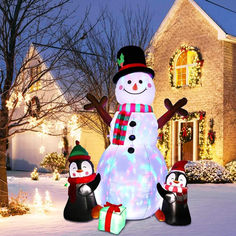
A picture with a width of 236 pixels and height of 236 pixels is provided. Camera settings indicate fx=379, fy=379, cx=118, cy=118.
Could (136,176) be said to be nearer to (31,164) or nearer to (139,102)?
(139,102)

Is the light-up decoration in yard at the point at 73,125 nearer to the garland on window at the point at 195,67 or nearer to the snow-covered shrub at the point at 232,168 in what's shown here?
the garland on window at the point at 195,67

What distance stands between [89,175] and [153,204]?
118 cm

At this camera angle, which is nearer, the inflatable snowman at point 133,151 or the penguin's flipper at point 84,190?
the inflatable snowman at point 133,151

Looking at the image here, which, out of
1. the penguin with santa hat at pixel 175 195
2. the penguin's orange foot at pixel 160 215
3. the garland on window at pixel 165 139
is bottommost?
the penguin's orange foot at pixel 160 215

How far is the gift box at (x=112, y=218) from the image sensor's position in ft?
18.9

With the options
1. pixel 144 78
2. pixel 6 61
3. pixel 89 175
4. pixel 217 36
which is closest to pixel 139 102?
pixel 144 78

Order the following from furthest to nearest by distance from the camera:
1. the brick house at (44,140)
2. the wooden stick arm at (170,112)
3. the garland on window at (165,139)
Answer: the brick house at (44,140)
the garland on window at (165,139)
the wooden stick arm at (170,112)

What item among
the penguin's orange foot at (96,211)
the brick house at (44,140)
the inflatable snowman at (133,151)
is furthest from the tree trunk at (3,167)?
the brick house at (44,140)

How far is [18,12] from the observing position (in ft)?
25.5

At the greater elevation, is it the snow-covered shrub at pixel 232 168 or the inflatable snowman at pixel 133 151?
the inflatable snowman at pixel 133 151

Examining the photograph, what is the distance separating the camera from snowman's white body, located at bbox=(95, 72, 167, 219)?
20.0 ft

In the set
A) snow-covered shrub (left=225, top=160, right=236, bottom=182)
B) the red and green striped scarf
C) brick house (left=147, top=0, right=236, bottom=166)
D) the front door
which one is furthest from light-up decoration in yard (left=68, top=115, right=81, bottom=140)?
snow-covered shrub (left=225, top=160, right=236, bottom=182)

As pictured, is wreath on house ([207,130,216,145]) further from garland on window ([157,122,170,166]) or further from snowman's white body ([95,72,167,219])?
snowman's white body ([95,72,167,219])

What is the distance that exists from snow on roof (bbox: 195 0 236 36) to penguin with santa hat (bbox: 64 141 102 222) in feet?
33.9
